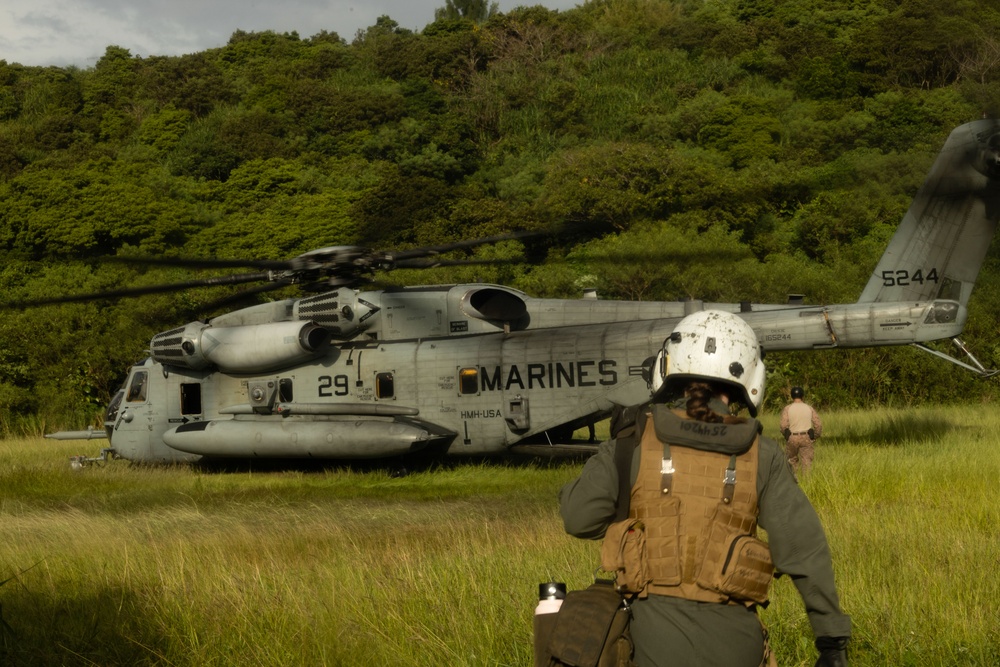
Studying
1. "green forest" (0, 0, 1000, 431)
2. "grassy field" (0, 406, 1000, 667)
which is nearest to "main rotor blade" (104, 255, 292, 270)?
"green forest" (0, 0, 1000, 431)

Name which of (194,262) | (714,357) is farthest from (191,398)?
(714,357)

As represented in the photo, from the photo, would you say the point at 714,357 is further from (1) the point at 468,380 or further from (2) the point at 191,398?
(2) the point at 191,398

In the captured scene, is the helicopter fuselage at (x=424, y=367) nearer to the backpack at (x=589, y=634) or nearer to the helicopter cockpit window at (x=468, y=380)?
the helicopter cockpit window at (x=468, y=380)

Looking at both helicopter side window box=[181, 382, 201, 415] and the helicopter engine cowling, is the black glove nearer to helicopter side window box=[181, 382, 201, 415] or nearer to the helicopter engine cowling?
the helicopter engine cowling

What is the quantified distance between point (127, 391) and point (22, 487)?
9.91ft

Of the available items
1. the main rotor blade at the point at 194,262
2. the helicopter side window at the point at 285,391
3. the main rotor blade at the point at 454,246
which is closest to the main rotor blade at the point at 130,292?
the main rotor blade at the point at 194,262

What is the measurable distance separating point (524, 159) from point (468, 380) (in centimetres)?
4438

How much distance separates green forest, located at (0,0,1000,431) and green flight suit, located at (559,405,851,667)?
26.7 ft

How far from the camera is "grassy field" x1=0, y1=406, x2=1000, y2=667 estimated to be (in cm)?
560

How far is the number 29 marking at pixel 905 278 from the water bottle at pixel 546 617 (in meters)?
11.6

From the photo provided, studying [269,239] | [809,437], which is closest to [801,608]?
[809,437]

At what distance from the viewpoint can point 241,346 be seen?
16328mm

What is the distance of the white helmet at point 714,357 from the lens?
347cm

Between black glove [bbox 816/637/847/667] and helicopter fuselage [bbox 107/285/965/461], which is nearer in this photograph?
black glove [bbox 816/637/847/667]
